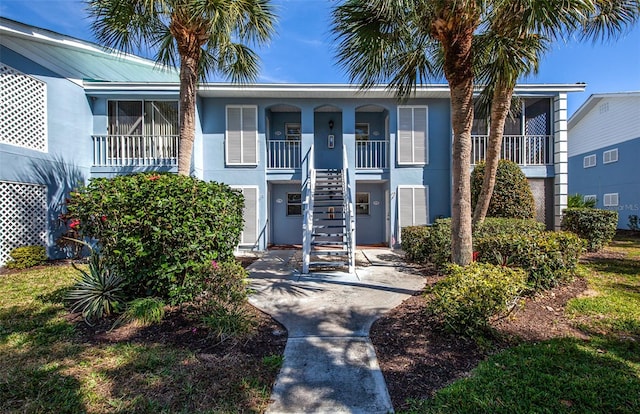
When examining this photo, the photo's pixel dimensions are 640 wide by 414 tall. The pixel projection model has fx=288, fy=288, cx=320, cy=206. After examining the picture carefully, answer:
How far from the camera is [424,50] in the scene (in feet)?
18.2

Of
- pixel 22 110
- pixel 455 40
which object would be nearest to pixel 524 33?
pixel 455 40

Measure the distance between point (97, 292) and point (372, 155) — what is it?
9877mm

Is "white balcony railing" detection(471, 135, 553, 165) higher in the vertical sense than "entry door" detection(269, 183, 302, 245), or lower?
higher

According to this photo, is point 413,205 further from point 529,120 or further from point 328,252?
point 529,120

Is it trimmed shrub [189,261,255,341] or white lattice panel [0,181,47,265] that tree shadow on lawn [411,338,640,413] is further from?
white lattice panel [0,181,47,265]

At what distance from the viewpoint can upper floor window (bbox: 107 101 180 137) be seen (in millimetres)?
10766

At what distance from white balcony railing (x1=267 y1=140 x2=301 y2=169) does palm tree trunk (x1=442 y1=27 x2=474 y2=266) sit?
7.11 m

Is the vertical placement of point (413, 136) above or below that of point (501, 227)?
above

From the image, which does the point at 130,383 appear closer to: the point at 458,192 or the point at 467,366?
the point at 467,366

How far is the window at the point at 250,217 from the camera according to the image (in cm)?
1069

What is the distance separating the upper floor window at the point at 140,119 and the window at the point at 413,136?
337 inches

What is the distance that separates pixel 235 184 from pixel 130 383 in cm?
862

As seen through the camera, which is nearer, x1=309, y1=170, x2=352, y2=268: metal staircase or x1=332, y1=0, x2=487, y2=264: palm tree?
x1=332, y1=0, x2=487, y2=264: palm tree

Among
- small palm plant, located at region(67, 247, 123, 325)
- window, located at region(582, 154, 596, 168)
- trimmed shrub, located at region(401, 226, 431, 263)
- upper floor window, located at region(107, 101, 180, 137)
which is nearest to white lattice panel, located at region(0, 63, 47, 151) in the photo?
upper floor window, located at region(107, 101, 180, 137)
